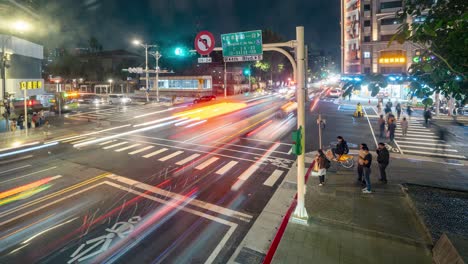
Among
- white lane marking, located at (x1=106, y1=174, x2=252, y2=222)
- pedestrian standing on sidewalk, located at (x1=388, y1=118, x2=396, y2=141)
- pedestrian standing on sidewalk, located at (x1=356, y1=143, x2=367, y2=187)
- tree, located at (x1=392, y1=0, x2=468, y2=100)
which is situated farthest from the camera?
pedestrian standing on sidewalk, located at (x1=388, y1=118, x2=396, y2=141)

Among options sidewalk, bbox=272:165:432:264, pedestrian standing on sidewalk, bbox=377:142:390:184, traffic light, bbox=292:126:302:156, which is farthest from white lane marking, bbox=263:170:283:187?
pedestrian standing on sidewalk, bbox=377:142:390:184

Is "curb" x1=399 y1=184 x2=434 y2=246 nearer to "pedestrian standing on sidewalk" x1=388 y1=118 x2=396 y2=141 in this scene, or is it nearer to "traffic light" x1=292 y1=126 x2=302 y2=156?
"traffic light" x1=292 y1=126 x2=302 y2=156

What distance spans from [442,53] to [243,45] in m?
6.63

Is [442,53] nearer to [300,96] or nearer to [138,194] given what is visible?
[300,96]

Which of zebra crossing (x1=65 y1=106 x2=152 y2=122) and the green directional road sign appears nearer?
the green directional road sign

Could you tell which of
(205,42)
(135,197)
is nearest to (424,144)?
(205,42)

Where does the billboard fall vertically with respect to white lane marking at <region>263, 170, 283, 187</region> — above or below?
above

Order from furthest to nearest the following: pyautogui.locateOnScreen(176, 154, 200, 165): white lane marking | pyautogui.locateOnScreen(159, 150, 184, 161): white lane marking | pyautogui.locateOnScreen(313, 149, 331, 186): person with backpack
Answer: pyautogui.locateOnScreen(159, 150, 184, 161): white lane marking, pyautogui.locateOnScreen(176, 154, 200, 165): white lane marking, pyautogui.locateOnScreen(313, 149, 331, 186): person with backpack

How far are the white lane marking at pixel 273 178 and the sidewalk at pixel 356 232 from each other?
1860 mm

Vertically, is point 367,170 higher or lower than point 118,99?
lower

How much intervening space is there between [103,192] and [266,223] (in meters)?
6.66

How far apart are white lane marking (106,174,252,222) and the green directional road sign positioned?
581cm

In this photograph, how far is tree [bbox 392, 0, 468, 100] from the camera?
16.7ft

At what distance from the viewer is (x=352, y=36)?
243ft
